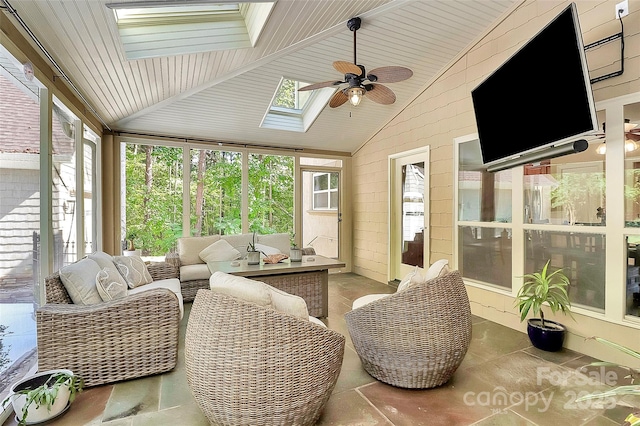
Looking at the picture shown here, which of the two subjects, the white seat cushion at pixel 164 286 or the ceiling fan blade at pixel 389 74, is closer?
the ceiling fan blade at pixel 389 74

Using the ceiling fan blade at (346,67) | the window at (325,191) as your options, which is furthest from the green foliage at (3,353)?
the window at (325,191)

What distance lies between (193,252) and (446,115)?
4087 millimetres

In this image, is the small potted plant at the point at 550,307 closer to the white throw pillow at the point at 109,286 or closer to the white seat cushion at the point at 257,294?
the white seat cushion at the point at 257,294

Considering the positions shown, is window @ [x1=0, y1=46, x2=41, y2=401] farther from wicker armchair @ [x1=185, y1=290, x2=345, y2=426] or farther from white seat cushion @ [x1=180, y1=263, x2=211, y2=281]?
white seat cushion @ [x1=180, y1=263, x2=211, y2=281]

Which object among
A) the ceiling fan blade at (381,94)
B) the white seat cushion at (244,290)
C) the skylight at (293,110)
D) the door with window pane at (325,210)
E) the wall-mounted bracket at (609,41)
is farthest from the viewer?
the door with window pane at (325,210)

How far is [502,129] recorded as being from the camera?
10.5ft

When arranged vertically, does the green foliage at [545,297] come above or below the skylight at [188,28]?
below

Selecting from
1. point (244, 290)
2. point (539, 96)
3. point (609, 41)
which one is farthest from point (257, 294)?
point (609, 41)

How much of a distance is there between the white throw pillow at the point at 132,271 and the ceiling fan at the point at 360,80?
2543mm

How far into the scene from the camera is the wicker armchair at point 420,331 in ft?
7.20

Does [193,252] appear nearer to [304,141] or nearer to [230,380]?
[304,141]

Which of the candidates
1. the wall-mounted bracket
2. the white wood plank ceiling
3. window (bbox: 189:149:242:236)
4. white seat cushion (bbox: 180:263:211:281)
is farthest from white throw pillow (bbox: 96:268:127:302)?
the wall-mounted bracket

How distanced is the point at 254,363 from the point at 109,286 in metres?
1.69

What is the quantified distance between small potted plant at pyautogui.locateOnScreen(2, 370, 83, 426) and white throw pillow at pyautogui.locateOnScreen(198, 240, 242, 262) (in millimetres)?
2623
